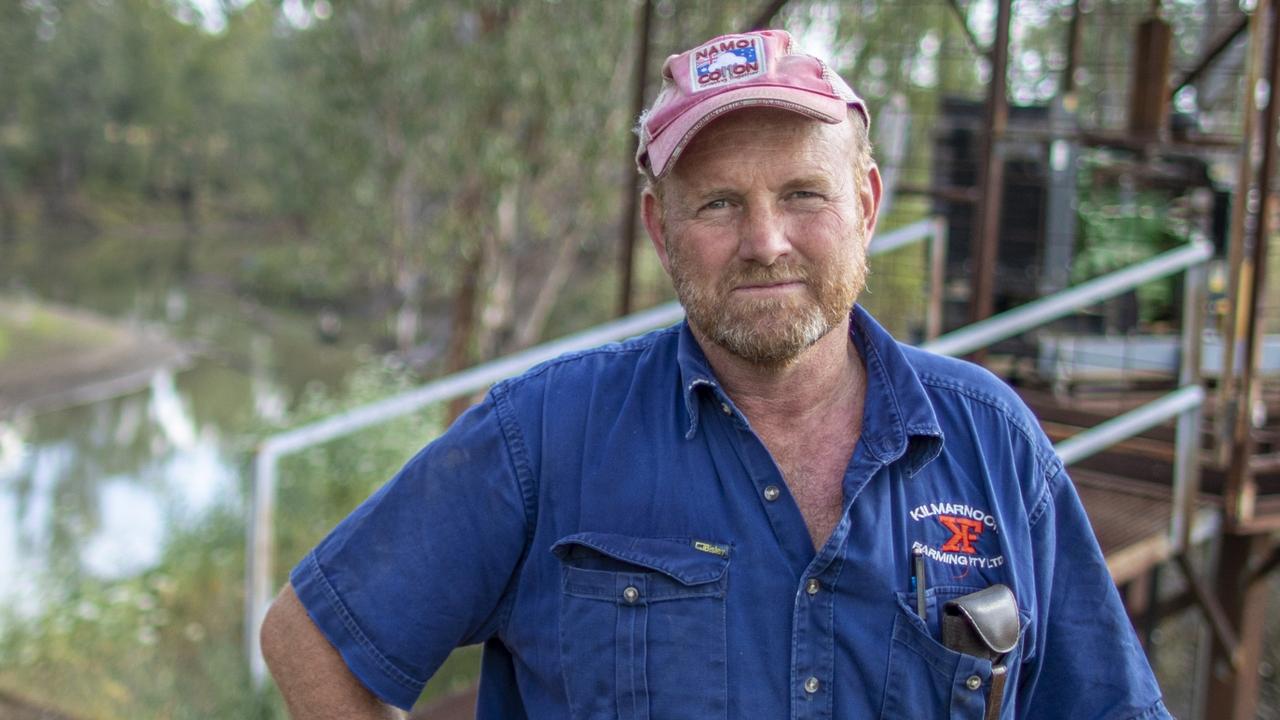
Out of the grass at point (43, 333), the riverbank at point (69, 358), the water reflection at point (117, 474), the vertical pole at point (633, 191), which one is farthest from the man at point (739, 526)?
the grass at point (43, 333)

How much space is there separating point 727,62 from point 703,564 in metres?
0.65

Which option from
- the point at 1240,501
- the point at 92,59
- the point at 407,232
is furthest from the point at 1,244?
the point at 1240,501

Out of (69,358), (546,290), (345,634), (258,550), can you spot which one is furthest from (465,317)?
(69,358)

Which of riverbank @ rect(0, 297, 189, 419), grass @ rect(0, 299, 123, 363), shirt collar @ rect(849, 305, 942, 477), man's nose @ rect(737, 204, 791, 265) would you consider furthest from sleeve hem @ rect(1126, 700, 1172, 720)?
grass @ rect(0, 299, 123, 363)

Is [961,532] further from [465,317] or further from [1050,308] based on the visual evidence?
[465,317]

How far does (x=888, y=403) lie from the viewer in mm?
1675

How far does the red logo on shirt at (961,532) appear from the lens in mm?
1586

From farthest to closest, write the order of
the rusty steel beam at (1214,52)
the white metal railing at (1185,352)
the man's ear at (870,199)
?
the rusty steel beam at (1214,52) → the white metal railing at (1185,352) → the man's ear at (870,199)

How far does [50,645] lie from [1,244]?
133ft

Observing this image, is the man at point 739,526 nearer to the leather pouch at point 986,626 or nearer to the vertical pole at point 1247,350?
the leather pouch at point 986,626

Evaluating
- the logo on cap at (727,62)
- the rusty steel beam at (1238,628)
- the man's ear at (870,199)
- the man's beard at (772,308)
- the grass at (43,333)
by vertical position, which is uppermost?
the logo on cap at (727,62)

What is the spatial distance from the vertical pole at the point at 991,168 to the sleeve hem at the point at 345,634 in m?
3.21

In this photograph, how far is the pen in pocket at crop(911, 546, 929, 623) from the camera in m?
1.56

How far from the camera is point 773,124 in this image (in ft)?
5.34
